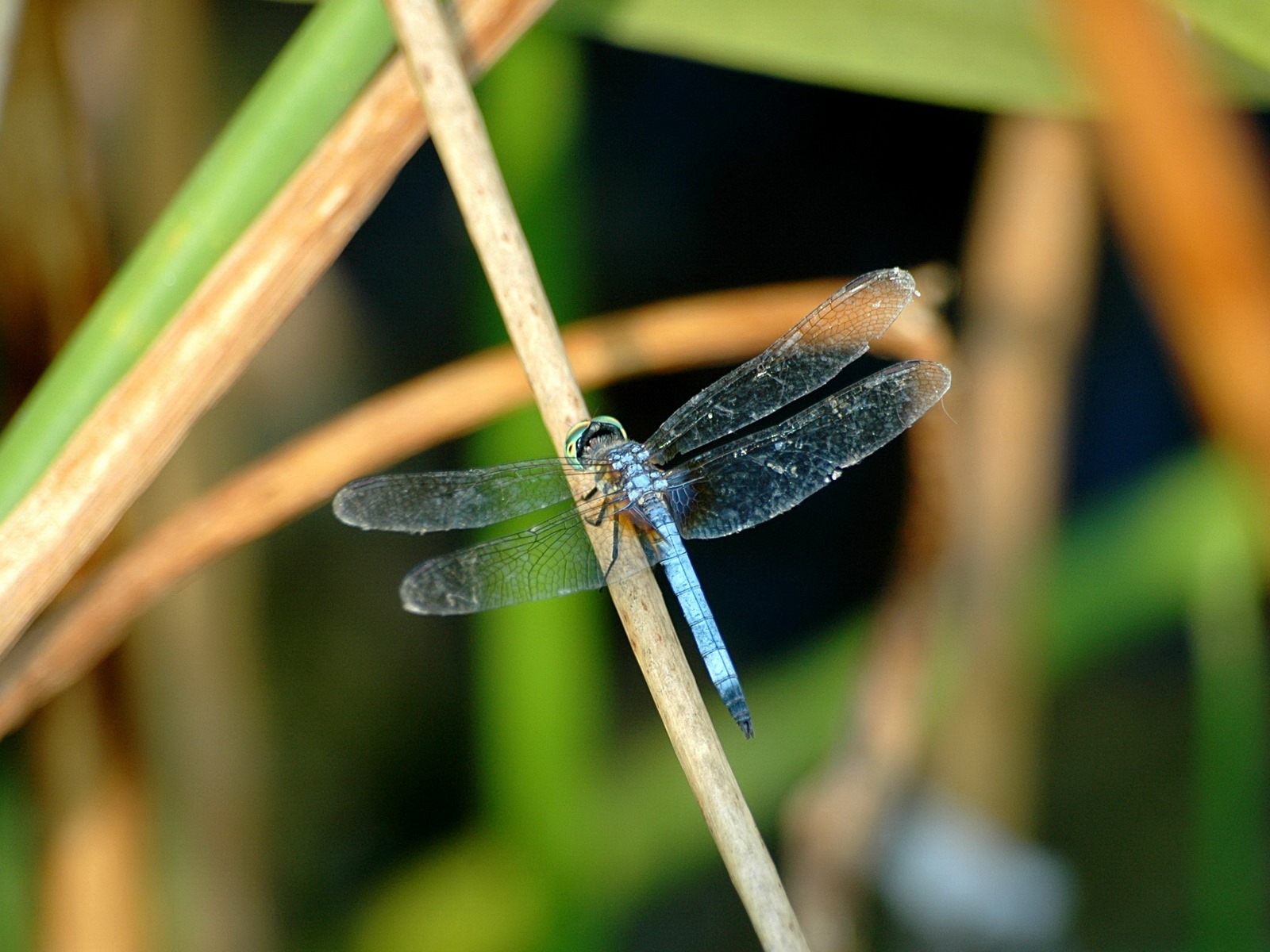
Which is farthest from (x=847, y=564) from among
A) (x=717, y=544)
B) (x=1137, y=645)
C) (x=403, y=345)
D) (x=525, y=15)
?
(x=525, y=15)

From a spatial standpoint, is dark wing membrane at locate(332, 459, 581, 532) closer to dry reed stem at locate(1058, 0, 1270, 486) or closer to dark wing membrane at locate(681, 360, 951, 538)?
dark wing membrane at locate(681, 360, 951, 538)

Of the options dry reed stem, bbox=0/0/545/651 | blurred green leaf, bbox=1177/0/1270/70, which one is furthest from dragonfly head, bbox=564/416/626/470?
blurred green leaf, bbox=1177/0/1270/70

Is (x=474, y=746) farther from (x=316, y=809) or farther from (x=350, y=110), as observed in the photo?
(x=350, y=110)

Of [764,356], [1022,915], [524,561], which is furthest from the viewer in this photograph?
[1022,915]

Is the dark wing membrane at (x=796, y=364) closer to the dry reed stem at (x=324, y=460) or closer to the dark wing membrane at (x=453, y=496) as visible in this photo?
the dry reed stem at (x=324, y=460)

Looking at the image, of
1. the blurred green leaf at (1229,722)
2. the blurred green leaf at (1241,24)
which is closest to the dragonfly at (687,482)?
the blurred green leaf at (1241,24)
